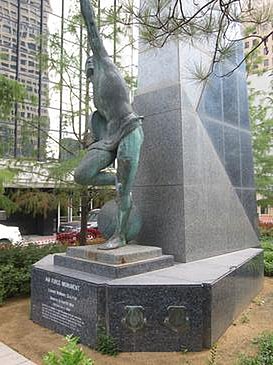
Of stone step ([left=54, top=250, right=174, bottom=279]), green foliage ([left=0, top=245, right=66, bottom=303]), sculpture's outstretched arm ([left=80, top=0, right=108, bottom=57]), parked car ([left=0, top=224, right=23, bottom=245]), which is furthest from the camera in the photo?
parked car ([left=0, top=224, right=23, bottom=245])

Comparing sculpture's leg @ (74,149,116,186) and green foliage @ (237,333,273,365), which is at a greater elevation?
sculpture's leg @ (74,149,116,186)

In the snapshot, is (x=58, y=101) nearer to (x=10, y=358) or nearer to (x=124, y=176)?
(x=124, y=176)

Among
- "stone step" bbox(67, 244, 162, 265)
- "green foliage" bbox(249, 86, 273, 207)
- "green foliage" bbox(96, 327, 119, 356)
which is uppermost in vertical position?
"green foliage" bbox(249, 86, 273, 207)

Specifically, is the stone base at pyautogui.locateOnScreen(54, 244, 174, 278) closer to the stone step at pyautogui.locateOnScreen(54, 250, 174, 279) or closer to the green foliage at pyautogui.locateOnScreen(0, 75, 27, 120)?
the stone step at pyautogui.locateOnScreen(54, 250, 174, 279)

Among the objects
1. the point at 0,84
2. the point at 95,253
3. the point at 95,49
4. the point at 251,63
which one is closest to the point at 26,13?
the point at 251,63

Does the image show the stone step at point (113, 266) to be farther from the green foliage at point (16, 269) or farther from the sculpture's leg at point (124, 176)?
the green foliage at point (16, 269)

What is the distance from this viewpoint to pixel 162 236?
253 inches

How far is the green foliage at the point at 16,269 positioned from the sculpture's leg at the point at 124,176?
214 centimetres

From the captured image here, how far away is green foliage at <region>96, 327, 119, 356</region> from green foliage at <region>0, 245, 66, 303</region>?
2.66m

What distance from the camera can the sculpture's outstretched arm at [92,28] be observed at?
5.53 m

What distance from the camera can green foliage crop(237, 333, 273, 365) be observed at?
389cm

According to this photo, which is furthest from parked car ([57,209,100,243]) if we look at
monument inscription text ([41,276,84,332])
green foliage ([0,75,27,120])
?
monument inscription text ([41,276,84,332])

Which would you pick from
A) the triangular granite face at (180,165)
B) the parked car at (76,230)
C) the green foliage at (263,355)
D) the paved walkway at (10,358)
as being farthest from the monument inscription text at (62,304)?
the parked car at (76,230)

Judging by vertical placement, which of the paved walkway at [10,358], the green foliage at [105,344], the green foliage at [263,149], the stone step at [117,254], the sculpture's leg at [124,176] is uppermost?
the green foliage at [263,149]
